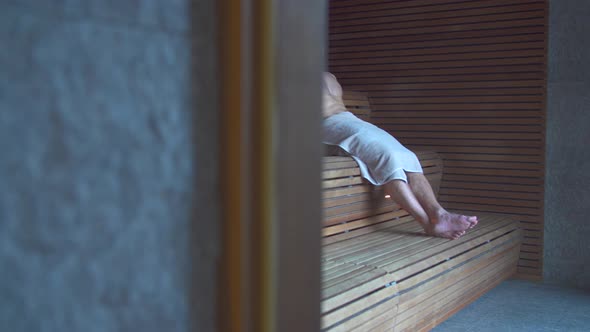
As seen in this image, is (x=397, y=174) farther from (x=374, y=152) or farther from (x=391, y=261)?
(x=391, y=261)

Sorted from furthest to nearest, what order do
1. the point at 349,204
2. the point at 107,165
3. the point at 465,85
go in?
the point at 465,85
the point at 349,204
the point at 107,165

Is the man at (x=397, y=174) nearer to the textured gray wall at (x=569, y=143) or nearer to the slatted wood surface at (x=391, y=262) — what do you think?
the slatted wood surface at (x=391, y=262)

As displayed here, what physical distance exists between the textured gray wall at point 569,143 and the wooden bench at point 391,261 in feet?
0.93

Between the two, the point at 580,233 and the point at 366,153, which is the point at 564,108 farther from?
the point at 366,153

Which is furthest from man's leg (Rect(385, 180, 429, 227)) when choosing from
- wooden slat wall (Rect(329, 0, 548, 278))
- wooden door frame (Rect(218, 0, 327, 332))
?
wooden door frame (Rect(218, 0, 327, 332))

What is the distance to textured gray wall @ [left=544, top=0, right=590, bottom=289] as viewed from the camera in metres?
3.71

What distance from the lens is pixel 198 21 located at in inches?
16.0

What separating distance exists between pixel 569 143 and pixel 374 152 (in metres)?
1.40

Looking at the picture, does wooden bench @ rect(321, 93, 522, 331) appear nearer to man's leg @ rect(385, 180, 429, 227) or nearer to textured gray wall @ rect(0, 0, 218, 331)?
man's leg @ rect(385, 180, 429, 227)

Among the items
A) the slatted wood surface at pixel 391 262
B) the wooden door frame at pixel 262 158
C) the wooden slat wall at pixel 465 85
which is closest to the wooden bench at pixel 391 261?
the slatted wood surface at pixel 391 262

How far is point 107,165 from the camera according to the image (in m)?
0.35

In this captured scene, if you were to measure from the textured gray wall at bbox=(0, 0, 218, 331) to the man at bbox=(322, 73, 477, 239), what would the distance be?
108 inches

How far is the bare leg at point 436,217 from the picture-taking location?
3042 mm

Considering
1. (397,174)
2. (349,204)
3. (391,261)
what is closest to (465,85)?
(397,174)
